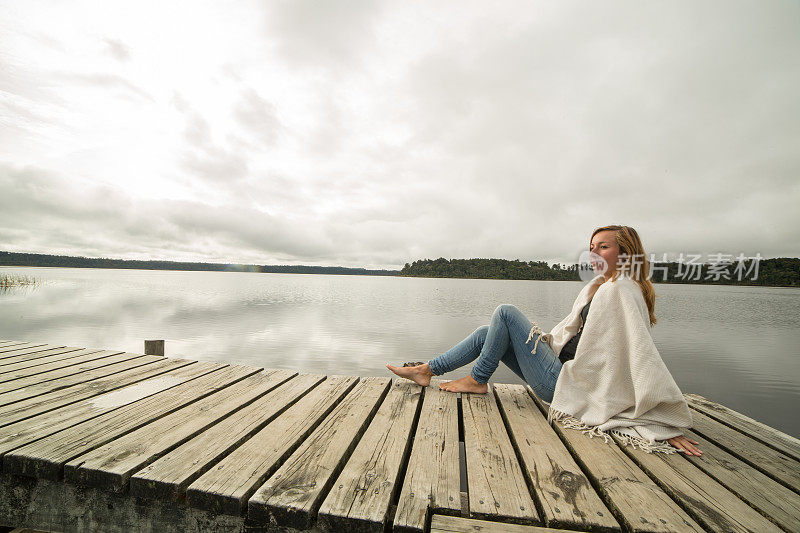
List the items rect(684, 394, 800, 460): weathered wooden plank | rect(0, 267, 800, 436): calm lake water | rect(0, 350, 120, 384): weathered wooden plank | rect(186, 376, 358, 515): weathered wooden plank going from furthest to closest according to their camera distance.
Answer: rect(0, 267, 800, 436): calm lake water < rect(0, 350, 120, 384): weathered wooden plank < rect(684, 394, 800, 460): weathered wooden plank < rect(186, 376, 358, 515): weathered wooden plank

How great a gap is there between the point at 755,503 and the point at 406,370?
8.16 ft

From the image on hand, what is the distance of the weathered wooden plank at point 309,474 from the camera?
173cm

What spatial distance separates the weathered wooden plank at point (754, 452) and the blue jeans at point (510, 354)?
116 centimetres

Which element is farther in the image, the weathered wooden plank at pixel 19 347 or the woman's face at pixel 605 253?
the weathered wooden plank at pixel 19 347

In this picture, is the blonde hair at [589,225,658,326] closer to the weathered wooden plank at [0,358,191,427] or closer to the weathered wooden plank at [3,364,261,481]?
the weathered wooden plank at [3,364,261,481]

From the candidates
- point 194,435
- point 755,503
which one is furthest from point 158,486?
point 755,503

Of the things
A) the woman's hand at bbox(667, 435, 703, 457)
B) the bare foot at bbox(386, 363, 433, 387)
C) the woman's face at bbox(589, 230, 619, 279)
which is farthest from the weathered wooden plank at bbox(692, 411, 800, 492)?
the bare foot at bbox(386, 363, 433, 387)

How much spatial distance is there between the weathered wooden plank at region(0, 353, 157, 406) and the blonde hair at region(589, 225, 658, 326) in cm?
481

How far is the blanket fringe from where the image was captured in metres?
2.37

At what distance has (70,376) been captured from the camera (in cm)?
368

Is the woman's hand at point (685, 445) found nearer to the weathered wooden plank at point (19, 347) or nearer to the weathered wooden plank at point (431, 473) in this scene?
the weathered wooden plank at point (431, 473)

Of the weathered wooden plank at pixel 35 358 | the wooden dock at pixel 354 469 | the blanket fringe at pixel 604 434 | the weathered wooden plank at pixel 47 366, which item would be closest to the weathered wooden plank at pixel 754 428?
the wooden dock at pixel 354 469

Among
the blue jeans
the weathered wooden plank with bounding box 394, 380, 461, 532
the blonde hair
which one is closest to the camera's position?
the weathered wooden plank with bounding box 394, 380, 461, 532

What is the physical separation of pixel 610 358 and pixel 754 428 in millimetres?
1528
